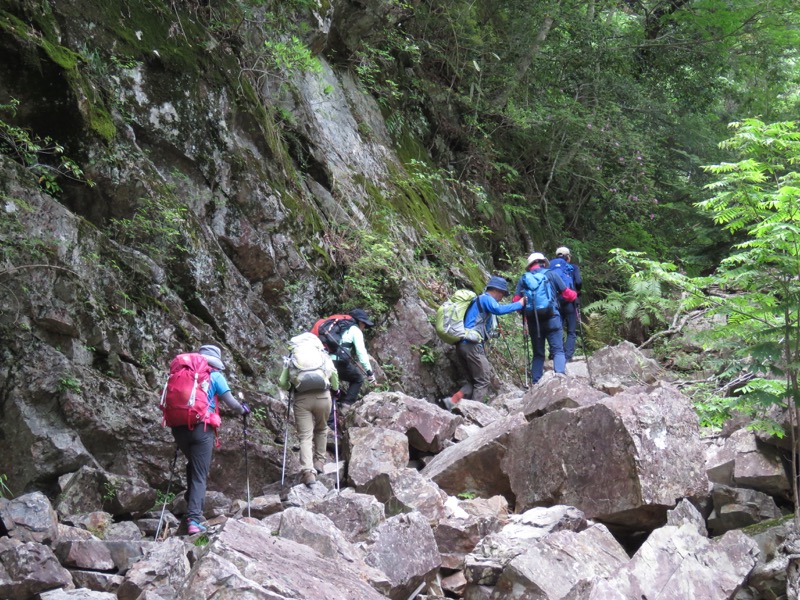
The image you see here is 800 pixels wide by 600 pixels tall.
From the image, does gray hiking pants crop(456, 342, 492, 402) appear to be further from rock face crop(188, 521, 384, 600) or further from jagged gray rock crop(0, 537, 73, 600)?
jagged gray rock crop(0, 537, 73, 600)

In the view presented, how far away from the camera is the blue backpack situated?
1107cm

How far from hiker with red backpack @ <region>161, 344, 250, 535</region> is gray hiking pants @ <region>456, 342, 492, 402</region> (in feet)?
16.2

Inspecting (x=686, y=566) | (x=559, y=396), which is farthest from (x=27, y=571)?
(x=559, y=396)

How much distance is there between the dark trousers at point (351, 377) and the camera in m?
10.1

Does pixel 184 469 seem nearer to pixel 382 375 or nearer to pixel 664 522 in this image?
pixel 382 375

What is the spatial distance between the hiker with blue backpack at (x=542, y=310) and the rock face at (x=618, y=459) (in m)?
3.77

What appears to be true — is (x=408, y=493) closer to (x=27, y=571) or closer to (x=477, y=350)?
(x=27, y=571)

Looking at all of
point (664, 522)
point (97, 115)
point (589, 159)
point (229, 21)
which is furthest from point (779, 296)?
point (589, 159)

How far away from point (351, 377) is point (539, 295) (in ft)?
9.89

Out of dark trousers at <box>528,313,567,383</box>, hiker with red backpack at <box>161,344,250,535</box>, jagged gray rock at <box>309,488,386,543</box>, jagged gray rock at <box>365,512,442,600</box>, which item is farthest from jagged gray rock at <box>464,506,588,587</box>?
dark trousers at <box>528,313,567,383</box>

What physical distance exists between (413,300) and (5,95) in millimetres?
6408

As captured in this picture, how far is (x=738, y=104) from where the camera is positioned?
21141mm

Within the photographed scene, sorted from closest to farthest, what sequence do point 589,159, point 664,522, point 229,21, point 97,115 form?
point 664,522 → point 97,115 → point 229,21 → point 589,159

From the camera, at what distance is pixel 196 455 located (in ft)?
23.6
